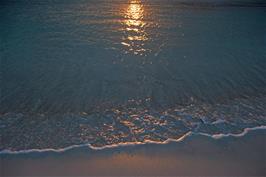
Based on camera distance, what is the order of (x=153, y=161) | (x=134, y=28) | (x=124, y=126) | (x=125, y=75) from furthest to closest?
(x=134, y=28)
(x=125, y=75)
(x=124, y=126)
(x=153, y=161)

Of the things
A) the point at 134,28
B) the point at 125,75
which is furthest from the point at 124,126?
the point at 134,28

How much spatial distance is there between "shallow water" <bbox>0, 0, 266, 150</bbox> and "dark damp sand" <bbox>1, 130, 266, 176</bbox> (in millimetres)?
168

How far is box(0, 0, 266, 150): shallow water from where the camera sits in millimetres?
3453

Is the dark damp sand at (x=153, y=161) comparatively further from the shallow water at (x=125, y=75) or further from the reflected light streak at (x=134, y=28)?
the reflected light streak at (x=134, y=28)

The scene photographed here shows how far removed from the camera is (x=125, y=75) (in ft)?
14.9

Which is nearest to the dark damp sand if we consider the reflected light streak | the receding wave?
the receding wave

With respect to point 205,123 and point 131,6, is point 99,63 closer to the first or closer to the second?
point 205,123

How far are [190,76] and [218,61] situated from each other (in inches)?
29.2

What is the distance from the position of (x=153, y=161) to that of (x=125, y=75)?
1821mm

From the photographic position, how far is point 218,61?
5031 mm

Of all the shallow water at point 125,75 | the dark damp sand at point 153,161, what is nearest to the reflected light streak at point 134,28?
the shallow water at point 125,75

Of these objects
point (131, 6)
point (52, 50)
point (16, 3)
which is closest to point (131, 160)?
point (52, 50)

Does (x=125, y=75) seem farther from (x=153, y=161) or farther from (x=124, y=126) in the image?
(x=153, y=161)

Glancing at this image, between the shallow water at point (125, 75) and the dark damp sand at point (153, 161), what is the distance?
0.55ft
